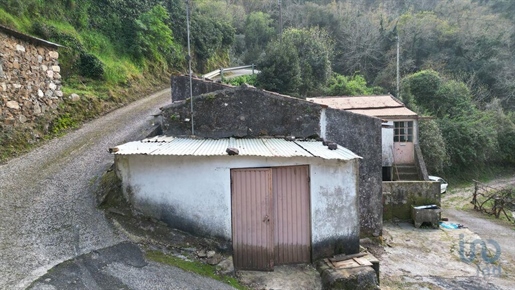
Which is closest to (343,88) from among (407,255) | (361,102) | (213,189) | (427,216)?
(361,102)

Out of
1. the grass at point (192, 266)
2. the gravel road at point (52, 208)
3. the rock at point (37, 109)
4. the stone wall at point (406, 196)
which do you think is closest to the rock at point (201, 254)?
the grass at point (192, 266)

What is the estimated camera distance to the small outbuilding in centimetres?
677

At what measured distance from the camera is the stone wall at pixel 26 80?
31.4ft

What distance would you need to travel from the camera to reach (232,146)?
286 inches

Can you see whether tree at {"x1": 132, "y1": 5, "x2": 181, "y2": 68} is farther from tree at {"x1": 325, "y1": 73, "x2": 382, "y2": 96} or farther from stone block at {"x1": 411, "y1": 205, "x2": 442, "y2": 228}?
stone block at {"x1": 411, "y1": 205, "x2": 442, "y2": 228}

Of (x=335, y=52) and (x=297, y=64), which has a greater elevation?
(x=335, y=52)

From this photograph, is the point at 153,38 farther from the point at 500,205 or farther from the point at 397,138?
the point at 500,205

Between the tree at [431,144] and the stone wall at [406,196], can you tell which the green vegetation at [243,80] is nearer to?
the tree at [431,144]

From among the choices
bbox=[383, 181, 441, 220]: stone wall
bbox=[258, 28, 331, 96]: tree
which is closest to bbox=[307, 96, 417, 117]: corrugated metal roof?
bbox=[383, 181, 441, 220]: stone wall

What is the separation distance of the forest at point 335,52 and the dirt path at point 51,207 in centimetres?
443

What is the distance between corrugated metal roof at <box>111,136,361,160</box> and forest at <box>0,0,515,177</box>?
25.1 feet

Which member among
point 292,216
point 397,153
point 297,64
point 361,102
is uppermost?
point 297,64
